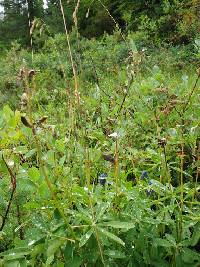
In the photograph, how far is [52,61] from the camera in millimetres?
12320

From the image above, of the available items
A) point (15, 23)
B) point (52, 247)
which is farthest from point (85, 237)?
point (15, 23)

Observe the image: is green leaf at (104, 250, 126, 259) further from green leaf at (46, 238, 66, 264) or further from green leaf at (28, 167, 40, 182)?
green leaf at (28, 167, 40, 182)

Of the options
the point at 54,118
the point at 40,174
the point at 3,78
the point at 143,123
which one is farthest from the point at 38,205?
the point at 3,78

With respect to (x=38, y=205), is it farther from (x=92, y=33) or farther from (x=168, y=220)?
(x=92, y=33)

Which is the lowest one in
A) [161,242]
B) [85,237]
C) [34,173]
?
[161,242]

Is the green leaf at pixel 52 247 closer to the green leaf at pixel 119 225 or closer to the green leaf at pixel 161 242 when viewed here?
the green leaf at pixel 119 225

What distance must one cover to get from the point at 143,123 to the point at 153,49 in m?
9.02

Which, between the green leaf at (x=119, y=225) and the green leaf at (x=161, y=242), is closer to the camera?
the green leaf at (x=119, y=225)

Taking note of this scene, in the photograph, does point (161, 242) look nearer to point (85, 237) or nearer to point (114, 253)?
point (114, 253)

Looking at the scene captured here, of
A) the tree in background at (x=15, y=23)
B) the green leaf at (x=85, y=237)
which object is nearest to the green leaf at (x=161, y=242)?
the green leaf at (x=85, y=237)

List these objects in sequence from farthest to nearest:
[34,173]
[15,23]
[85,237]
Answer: [15,23] < [34,173] < [85,237]

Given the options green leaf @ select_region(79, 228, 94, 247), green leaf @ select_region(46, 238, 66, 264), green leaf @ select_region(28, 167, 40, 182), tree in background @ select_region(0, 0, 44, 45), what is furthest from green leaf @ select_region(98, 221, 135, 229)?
tree in background @ select_region(0, 0, 44, 45)

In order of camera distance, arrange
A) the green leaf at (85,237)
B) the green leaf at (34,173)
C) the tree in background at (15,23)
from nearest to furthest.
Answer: the green leaf at (85,237)
the green leaf at (34,173)
the tree in background at (15,23)

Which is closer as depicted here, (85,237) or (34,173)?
(85,237)
